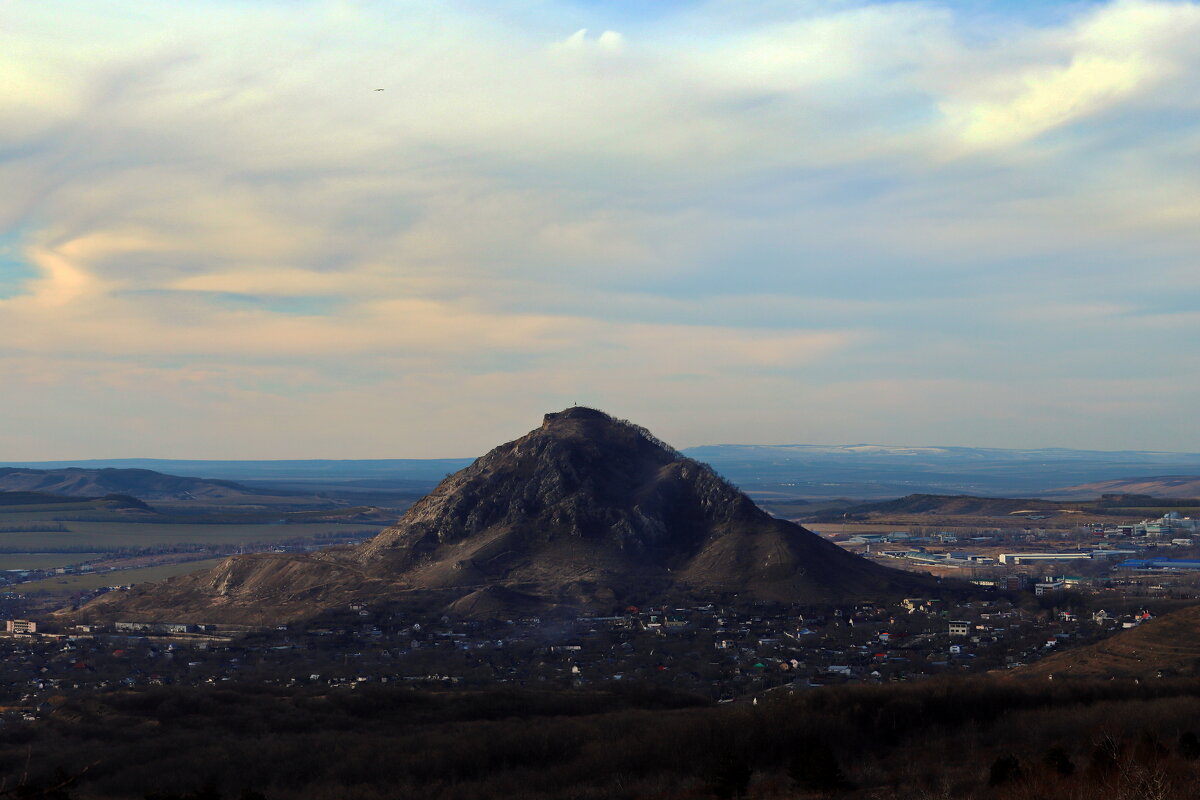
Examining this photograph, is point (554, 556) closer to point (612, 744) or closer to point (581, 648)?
point (581, 648)

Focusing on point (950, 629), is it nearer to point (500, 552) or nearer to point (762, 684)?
point (762, 684)

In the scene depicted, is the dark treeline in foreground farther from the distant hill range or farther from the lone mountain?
the lone mountain

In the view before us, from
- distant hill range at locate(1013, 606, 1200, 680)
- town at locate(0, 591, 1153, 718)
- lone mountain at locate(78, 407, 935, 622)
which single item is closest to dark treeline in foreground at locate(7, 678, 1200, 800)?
distant hill range at locate(1013, 606, 1200, 680)

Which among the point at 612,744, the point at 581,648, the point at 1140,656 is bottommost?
the point at 581,648

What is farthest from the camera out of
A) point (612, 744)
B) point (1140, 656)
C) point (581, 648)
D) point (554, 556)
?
point (554, 556)

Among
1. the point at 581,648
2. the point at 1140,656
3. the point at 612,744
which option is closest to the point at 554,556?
the point at 581,648

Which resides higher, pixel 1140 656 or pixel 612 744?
pixel 612 744
